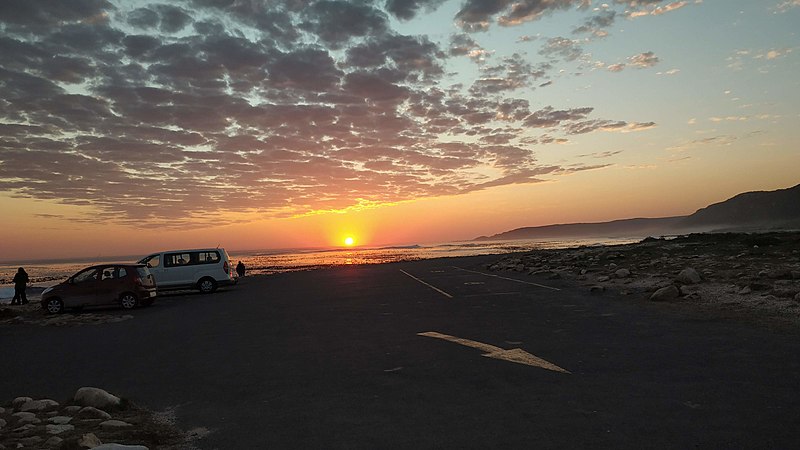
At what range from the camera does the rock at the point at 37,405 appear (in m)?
6.46

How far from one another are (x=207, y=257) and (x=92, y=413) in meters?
23.1

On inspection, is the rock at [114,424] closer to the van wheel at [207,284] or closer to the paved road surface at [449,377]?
the paved road surface at [449,377]

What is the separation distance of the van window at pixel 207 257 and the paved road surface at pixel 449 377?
517 inches

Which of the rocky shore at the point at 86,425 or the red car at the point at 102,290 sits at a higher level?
the red car at the point at 102,290

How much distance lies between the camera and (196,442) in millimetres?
5215

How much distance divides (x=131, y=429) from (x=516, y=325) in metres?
8.31

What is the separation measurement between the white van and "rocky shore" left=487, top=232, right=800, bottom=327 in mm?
16784

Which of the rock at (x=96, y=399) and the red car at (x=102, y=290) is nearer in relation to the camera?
the rock at (x=96, y=399)

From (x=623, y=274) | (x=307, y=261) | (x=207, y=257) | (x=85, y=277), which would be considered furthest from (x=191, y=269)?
(x=307, y=261)

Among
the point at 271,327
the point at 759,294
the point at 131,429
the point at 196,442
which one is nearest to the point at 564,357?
the point at 196,442

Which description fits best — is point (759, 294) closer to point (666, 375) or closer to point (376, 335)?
point (666, 375)

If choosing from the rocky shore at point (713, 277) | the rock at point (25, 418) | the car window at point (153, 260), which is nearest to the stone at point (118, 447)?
the rock at point (25, 418)

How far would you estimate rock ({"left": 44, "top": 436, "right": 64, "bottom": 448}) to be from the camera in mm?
5094

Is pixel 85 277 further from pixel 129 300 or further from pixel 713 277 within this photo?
pixel 713 277
